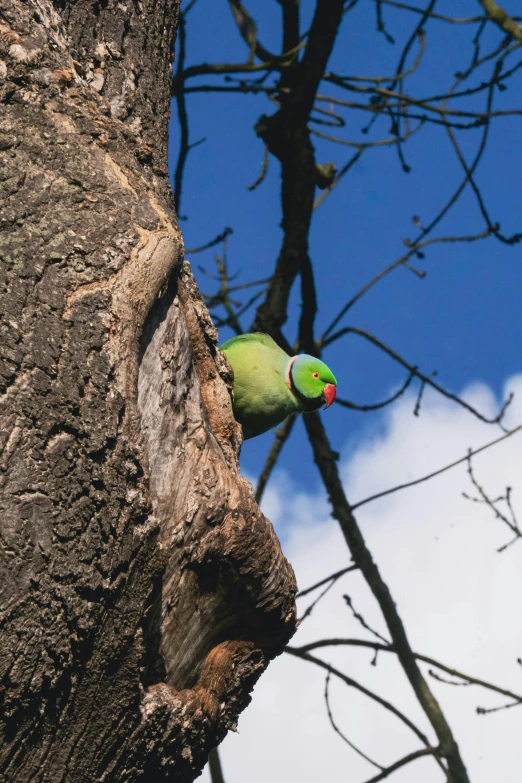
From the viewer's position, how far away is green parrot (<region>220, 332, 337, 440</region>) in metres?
2.97

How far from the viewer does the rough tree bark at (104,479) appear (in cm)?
135

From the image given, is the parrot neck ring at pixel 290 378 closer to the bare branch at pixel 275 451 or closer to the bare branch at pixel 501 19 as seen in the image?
the bare branch at pixel 275 451

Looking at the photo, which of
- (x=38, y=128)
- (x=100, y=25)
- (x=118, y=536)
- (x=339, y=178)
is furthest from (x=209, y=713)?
(x=339, y=178)

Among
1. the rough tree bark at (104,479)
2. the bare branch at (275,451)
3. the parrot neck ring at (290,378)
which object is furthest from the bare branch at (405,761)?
the rough tree bark at (104,479)

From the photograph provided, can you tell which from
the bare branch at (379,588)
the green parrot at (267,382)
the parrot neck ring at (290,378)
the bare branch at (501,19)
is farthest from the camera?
the bare branch at (501,19)

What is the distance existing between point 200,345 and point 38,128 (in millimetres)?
645

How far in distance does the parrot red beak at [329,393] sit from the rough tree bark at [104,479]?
5.00 ft

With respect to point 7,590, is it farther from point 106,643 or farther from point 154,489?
point 154,489

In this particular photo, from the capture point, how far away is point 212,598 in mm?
1730

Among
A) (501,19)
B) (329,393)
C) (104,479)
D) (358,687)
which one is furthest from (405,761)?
(501,19)

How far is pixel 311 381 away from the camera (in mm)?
3412

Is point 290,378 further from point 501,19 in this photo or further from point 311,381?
point 501,19

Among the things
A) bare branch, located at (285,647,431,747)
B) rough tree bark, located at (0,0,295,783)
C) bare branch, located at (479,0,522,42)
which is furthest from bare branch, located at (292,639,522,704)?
bare branch, located at (479,0,522,42)

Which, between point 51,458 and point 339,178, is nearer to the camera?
point 51,458
